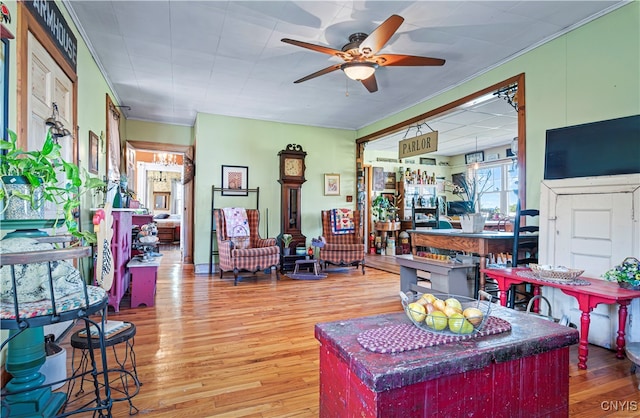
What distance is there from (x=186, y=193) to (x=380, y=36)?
17.0 ft

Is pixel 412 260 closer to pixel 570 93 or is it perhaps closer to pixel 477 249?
pixel 477 249

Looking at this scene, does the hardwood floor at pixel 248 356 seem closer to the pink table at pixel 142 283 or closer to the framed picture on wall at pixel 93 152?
the pink table at pixel 142 283

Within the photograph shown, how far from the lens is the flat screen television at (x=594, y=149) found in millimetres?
2492

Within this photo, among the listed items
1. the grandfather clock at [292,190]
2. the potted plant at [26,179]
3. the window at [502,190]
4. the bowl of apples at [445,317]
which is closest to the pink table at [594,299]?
the bowl of apples at [445,317]

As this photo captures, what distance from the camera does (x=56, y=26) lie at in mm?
2484

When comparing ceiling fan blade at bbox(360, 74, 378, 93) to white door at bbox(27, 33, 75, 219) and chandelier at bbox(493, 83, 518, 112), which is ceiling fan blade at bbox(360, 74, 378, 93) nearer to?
chandelier at bbox(493, 83, 518, 112)

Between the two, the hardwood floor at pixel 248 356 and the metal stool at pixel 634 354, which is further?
the metal stool at pixel 634 354

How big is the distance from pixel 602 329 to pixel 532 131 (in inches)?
73.9

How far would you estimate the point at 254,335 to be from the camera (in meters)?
2.71

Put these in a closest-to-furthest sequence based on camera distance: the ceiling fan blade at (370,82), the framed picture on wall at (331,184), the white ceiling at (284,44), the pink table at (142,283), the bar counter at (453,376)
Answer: the bar counter at (453,376) → the white ceiling at (284,44) → the ceiling fan blade at (370,82) → the pink table at (142,283) → the framed picture on wall at (331,184)

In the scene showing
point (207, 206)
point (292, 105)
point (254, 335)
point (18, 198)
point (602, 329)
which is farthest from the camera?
point (207, 206)

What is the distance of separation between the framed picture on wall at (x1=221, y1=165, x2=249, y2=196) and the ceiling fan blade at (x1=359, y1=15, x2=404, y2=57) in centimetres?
344

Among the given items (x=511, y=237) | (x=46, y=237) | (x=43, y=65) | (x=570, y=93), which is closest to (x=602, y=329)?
(x=511, y=237)
